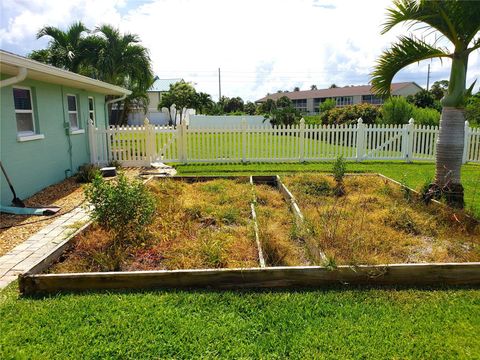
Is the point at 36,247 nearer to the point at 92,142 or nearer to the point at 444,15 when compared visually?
the point at 444,15

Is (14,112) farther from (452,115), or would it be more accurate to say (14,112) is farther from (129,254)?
(452,115)

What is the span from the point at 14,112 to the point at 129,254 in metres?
4.73

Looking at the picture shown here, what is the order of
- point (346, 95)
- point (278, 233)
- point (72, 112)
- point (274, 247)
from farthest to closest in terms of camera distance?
point (346, 95) < point (72, 112) < point (278, 233) < point (274, 247)

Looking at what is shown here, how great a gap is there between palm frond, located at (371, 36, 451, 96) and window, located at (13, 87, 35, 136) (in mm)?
7280

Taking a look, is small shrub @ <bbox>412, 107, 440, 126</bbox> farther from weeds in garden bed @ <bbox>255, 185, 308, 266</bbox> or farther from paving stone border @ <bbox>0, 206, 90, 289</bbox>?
paving stone border @ <bbox>0, 206, 90, 289</bbox>

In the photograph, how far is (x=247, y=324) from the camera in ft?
9.21

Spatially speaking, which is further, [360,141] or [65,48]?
[65,48]

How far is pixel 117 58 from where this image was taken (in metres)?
16.9

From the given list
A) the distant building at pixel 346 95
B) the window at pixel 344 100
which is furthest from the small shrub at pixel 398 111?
the window at pixel 344 100

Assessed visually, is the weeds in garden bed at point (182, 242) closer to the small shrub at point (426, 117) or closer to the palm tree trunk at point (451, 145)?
the palm tree trunk at point (451, 145)

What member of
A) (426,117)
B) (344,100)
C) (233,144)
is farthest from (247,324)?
(344,100)

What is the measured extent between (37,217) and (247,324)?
4.72m

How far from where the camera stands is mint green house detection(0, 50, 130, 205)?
6.49 m

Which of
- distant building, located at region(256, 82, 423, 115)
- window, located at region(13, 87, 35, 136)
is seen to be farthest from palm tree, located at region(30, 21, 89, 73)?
distant building, located at region(256, 82, 423, 115)
